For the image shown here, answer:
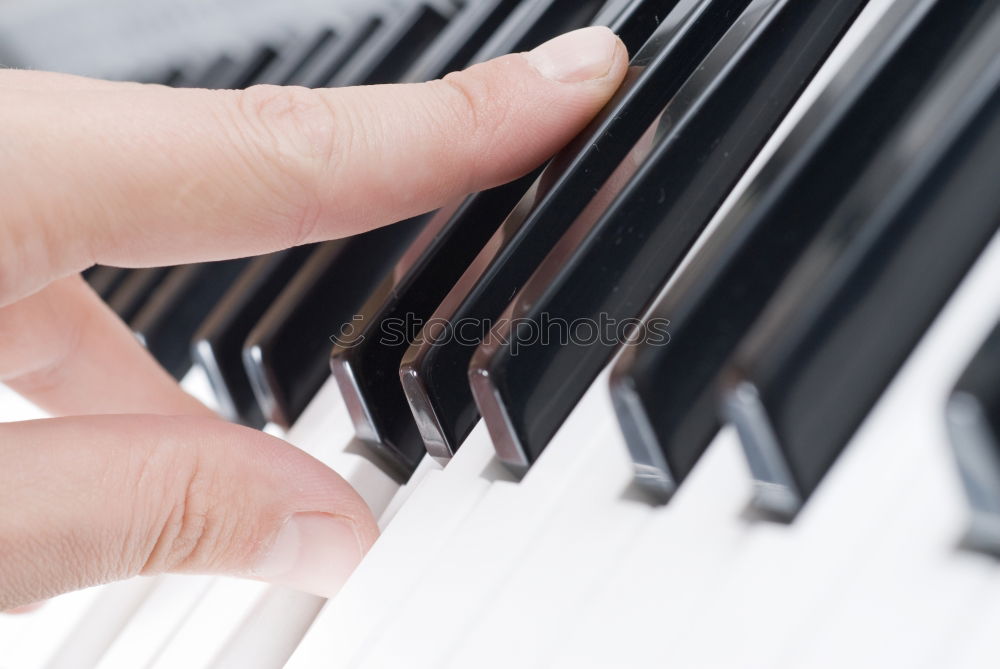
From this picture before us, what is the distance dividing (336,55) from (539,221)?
0.61 m

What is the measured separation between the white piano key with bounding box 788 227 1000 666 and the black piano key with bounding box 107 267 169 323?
0.89m

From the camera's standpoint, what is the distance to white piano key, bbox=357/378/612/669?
56cm

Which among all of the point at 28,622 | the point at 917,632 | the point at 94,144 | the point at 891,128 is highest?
A: the point at 891,128

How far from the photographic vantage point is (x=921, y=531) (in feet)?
1.42

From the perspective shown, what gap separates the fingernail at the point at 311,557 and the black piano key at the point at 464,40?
45cm

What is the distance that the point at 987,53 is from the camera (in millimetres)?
513

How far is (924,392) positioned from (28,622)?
2.47 feet

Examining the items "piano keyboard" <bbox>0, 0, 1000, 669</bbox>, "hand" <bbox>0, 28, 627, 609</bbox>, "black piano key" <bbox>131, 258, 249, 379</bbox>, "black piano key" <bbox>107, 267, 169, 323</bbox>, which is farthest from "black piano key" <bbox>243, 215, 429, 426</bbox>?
"black piano key" <bbox>107, 267, 169, 323</bbox>

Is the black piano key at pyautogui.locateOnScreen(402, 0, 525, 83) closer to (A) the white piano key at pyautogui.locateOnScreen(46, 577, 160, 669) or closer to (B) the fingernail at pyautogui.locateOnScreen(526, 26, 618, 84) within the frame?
(B) the fingernail at pyautogui.locateOnScreen(526, 26, 618, 84)

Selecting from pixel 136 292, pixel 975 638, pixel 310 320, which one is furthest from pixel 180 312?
pixel 975 638

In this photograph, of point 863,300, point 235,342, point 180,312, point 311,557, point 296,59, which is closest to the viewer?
point 863,300

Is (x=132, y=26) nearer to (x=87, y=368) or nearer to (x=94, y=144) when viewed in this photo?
(x=87, y=368)

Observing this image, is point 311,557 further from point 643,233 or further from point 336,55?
point 336,55

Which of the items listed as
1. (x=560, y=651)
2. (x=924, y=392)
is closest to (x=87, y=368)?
(x=560, y=651)
